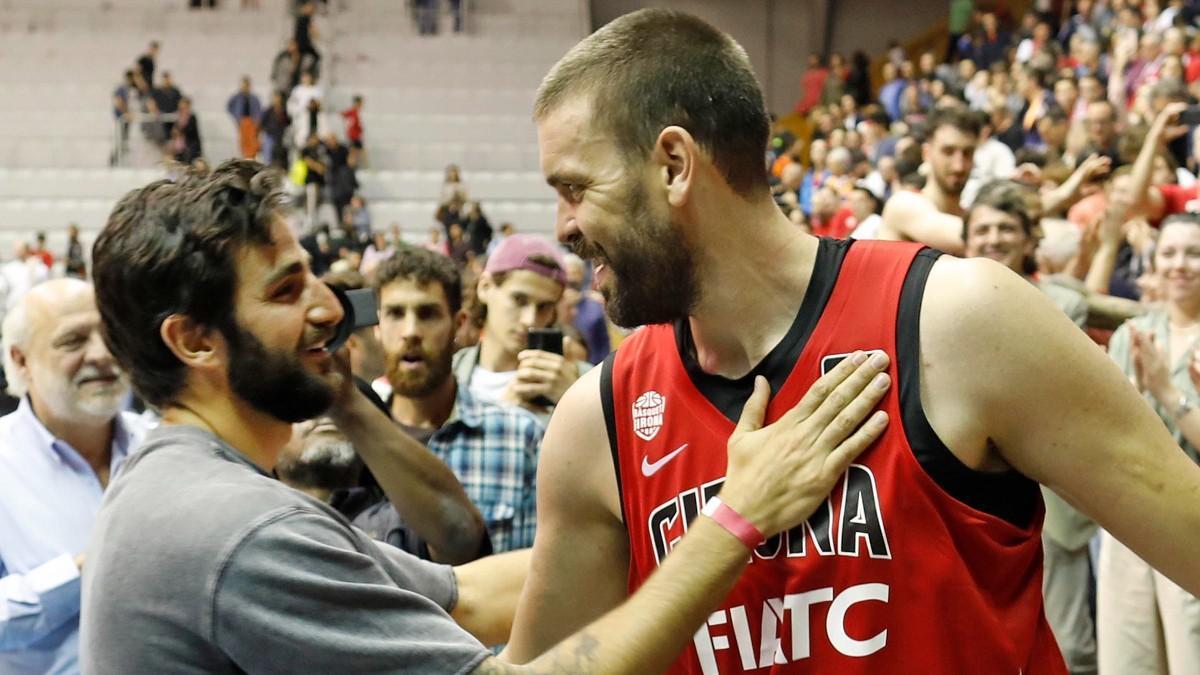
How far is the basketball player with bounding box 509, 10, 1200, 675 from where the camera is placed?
2031mm

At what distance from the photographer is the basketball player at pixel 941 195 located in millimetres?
5473

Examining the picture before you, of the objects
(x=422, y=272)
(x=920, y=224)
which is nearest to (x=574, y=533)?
(x=422, y=272)

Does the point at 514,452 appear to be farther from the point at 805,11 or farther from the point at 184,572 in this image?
the point at 805,11

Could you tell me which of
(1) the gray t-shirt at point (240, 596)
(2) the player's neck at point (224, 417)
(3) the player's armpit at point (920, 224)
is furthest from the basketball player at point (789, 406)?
(3) the player's armpit at point (920, 224)

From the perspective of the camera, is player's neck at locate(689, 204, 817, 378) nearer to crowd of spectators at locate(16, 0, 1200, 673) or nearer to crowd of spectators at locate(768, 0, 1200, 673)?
crowd of spectators at locate(16, 0, 1200, 673)

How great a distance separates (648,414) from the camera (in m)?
2.29

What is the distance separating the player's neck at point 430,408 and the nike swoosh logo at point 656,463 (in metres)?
2.01

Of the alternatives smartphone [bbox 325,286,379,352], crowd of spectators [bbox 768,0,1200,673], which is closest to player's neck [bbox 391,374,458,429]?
crowd of spectators [bbox 768,0,1200,673]

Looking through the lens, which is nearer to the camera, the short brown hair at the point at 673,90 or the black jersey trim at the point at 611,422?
the short brown hair at the point at 673,90

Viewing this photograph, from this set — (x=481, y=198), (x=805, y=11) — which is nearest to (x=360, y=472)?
(x=481, y=198)

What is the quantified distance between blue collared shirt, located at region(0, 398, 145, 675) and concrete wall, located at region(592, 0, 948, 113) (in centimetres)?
2264

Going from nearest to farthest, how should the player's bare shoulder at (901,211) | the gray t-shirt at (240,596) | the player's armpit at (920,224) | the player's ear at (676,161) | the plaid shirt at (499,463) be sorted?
the gray t-shirt at (240,596)
the player's ear at (676,161)
the plaid shirt at (499,463)
the player's armpit at (920,224)
the player's bare shoulder at (901,211)

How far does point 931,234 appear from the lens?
5.47m

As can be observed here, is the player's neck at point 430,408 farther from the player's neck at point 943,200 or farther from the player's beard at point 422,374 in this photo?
the player's neck at point 943,200
